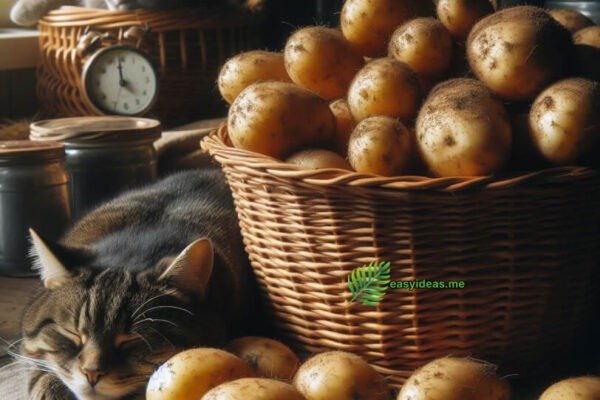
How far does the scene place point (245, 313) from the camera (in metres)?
1.31

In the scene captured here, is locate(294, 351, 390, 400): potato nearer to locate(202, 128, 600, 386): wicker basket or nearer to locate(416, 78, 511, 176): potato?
locate(202, 128, 600, 386): wicker basket

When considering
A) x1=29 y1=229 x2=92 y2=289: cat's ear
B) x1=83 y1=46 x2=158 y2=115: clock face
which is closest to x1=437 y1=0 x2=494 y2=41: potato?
x1=29 y1=229 x2=92 y2=289: cat's ear

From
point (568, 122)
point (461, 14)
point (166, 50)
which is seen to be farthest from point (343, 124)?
point (166, 50)

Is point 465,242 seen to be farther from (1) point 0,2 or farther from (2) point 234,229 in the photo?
(1) point 0,2

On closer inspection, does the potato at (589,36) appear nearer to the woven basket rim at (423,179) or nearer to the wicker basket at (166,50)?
the woven basket rim at (423,179)

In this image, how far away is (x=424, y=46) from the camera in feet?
3.83

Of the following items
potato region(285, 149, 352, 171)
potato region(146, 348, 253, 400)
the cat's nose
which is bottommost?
the cat's nose

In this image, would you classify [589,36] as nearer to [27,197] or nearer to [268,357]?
[268,357]

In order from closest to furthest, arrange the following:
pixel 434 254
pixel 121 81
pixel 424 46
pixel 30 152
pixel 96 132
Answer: pixel 434 254, pixel 424 46, pixel 30 152, pixel 96 132, pixel 121 81

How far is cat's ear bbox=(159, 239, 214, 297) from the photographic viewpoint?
43.8 inches

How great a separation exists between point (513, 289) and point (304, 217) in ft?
0.89

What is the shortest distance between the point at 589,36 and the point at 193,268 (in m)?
0.62

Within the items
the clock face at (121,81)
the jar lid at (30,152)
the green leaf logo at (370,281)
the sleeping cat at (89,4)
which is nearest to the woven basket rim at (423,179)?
the green leaf logo at (370,281)

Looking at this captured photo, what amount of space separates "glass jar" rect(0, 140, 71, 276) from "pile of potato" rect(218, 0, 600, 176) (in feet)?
1.39
